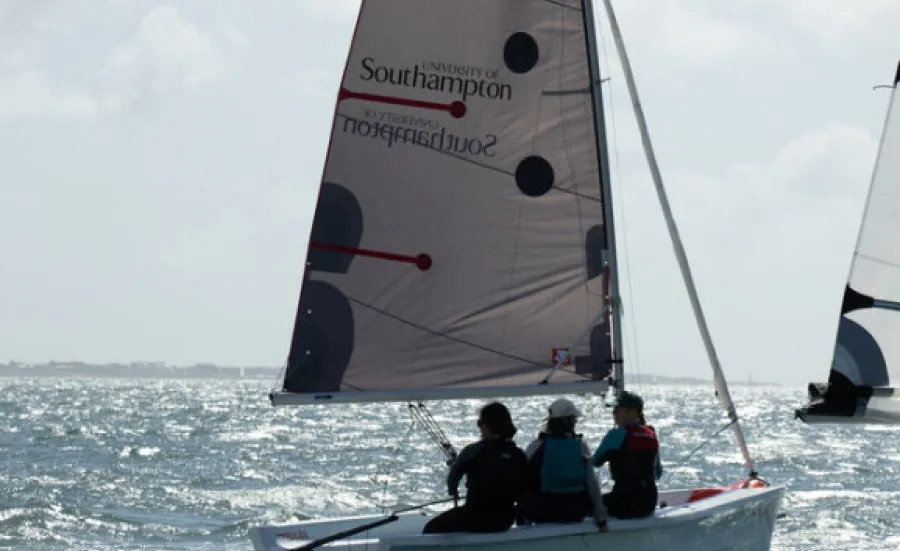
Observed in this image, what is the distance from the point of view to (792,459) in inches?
1553

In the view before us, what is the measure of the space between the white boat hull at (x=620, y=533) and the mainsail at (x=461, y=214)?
1.36 meters

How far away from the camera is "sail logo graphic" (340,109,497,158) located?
14664 mm

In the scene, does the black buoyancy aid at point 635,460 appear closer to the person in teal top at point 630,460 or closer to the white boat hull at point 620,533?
the person in teal top at point 630,460

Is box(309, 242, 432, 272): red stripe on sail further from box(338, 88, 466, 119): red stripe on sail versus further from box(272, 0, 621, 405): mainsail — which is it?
box(338, 88, 466, 119): red stripe on sail

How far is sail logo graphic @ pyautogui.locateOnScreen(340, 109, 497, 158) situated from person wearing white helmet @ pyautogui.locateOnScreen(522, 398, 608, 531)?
10.3 ft

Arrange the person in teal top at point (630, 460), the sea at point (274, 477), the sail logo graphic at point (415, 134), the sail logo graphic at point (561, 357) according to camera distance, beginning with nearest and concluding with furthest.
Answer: the person in teal top at point (630, 460)
the sail logo graphic at point (561, 357)
the sail logo graphic at point (415, 134)
the sea at point (274, 477)

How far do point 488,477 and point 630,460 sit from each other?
44.6 inches

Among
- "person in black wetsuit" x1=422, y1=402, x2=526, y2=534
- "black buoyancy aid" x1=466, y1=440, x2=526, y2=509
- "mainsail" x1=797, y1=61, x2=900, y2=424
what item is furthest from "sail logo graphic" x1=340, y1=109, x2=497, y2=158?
"mainsail" x1=797, y1=61, x2=900, y2=424

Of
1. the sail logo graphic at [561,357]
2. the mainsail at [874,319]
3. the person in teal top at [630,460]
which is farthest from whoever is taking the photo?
the sail logo graphic at [561,357]

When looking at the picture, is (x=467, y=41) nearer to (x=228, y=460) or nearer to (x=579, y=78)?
(x=579, y=78)

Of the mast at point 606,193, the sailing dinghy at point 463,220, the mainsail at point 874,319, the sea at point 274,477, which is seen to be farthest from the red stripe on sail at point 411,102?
the mainsail at point 874,319

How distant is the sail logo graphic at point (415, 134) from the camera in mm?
14664

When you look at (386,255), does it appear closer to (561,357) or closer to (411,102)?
(411,102)

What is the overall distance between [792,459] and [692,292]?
962 inches
